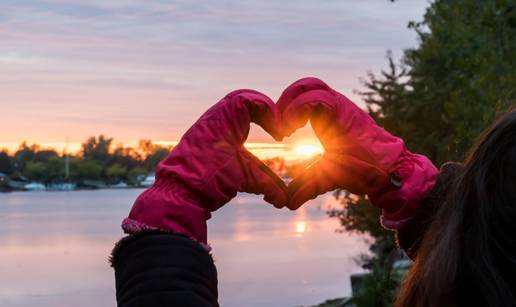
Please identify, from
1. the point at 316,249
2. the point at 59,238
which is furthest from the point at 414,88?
the point at 59,238

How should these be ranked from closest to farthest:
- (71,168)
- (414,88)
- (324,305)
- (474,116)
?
(474,116)
(414,88)
(324,305)
(71,168)

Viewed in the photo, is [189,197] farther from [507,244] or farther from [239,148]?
[507,244]

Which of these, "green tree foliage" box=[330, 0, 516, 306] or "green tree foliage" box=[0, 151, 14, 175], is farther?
"green tree foliage" box=[0, 151, 14, 175]

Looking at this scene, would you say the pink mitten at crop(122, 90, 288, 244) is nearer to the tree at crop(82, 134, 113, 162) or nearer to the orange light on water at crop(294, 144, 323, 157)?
the orange light on water at crop(294, 144, 323, 157)

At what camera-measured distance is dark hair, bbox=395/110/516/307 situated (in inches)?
41.1

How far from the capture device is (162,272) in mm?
1043

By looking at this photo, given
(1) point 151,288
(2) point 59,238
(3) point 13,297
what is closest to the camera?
(1) point 151,288

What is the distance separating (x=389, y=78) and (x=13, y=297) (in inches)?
682

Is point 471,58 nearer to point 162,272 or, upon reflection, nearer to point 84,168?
point 162,272

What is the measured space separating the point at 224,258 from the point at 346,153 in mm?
41624

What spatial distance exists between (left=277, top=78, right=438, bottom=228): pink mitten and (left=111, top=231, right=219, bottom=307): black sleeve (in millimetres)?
205

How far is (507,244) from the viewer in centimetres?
106

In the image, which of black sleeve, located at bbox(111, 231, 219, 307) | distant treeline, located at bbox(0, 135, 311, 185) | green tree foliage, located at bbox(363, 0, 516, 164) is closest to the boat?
distant treeline, located at bbox(0, 135, 311, 185)

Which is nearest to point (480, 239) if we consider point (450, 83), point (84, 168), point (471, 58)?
point (471, 58)
